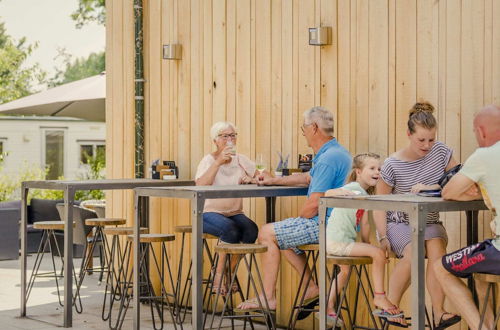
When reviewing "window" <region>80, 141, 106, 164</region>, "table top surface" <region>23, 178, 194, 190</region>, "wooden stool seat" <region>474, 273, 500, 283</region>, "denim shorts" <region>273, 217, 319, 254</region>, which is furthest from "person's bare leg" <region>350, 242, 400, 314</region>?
"window" <region>80, 141, 106, 164</region>

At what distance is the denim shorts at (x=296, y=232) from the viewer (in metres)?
6.19

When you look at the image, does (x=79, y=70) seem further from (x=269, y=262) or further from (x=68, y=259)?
(x=269, y=262)

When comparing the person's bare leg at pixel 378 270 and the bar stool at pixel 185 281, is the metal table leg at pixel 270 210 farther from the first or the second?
the person's bare leg at pixel 378 270

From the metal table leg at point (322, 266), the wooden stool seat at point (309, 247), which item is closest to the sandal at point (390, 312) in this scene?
the metal table leg at point (322, 266)

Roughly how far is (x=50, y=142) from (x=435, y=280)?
2068cm

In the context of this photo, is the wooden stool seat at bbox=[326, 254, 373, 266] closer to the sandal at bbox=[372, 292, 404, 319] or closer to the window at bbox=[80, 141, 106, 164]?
the sandal at bbox=[372, 292, 404, 319]

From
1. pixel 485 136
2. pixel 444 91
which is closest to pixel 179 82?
pixel 444 91

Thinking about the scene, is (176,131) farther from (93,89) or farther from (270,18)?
(93,89)

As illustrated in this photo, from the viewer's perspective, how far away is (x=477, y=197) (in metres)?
4.77

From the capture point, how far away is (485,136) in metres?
4.85

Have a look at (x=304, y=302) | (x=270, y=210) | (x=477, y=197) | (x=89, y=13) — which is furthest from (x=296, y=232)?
(x=89, y=13)

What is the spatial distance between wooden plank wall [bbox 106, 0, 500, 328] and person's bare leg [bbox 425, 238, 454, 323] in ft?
1.50

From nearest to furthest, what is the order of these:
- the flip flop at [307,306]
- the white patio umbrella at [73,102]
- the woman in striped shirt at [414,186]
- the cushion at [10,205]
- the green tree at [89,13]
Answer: the woman in striped shirt at [414,186], the flip flop at [307,306], the white patio umbrella at [73,102], the cushion at [10,205], the green tree at [89,13]

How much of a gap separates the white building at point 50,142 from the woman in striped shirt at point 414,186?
62.4 ft
